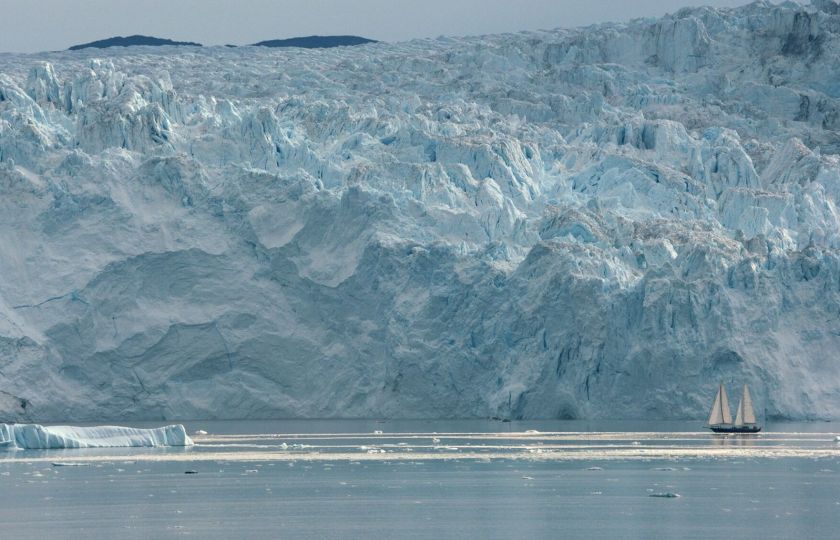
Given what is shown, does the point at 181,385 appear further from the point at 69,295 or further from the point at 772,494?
the point at 772,494

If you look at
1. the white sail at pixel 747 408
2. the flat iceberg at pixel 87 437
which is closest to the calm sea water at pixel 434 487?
the flat iceberg at pixel 87 437

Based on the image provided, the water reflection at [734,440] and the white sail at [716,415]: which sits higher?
the white sail at [716,415]

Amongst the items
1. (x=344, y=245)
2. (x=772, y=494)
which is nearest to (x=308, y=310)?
(x=344, y=245)

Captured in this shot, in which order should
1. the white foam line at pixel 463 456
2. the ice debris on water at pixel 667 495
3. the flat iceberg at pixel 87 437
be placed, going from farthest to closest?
the flat iceberg at pixel 87 437
the white foam line at pixel 463 456
the ice debris on water at pixel 667 495

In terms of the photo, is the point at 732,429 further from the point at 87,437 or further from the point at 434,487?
the point at 434,487

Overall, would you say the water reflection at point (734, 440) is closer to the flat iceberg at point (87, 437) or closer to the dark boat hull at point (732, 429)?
the dark boat hull at point (732, 429)

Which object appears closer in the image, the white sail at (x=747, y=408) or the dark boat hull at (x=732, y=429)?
the dark boat hull at (x=732, y=429)

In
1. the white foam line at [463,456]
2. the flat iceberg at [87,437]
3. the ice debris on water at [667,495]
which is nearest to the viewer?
the ice debris on water at [667,495]
